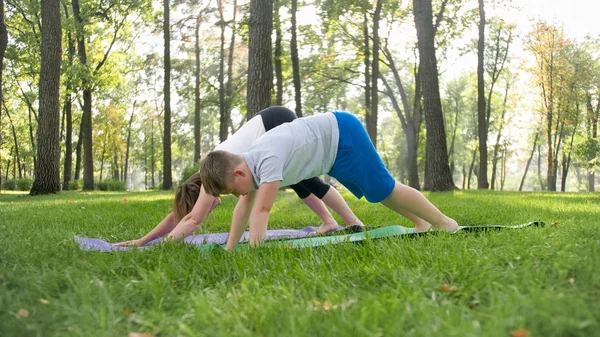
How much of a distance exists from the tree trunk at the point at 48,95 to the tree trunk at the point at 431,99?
9.39 meters

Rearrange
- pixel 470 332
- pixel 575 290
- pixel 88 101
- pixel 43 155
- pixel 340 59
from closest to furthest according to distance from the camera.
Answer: pixel 470 332
pixel 575 290
pixel 43 155
pixel 88 101
pixel 340 59

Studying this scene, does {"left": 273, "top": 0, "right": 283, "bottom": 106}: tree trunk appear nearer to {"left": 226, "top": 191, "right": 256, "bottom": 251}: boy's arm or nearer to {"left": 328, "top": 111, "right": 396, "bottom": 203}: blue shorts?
{"left": 328, "top": 111, "right": 396, "bottom": 203}: blue shorts

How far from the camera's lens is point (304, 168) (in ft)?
11.5

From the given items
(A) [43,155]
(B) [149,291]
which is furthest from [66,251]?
(A) [43,155]

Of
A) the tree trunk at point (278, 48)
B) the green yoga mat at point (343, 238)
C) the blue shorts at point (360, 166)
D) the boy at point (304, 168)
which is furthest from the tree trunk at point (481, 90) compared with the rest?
the blue shorts at point (360, 166)

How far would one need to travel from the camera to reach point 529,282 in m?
1.92

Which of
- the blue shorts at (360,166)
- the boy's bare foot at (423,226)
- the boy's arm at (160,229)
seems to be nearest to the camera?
the blue shorts at (360,166)

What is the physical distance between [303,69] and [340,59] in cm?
185

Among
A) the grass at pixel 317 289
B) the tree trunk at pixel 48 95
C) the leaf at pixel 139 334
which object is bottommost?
the leaf at pixel 139 334

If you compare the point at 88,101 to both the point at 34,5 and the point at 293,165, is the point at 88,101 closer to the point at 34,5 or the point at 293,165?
the point at 34,5

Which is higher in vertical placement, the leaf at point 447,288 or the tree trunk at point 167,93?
the tree trunk at point 167,93

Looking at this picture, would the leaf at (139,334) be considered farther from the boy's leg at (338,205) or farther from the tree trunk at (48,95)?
the tree trunk at (48,95)

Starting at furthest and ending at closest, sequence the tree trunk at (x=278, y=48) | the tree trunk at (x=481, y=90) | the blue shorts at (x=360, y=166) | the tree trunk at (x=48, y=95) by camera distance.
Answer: the tree trunk at (x=481, y=90), the tree trunk at (x=278, y=48), the tree trunk at (x=48, y=95), the blue shorts at (x=360, y=166)

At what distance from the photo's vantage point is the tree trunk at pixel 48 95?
1204cm
